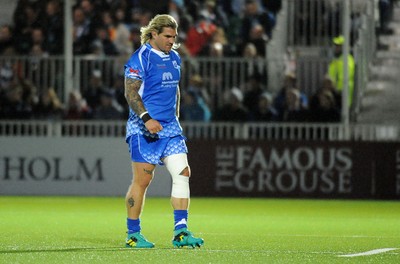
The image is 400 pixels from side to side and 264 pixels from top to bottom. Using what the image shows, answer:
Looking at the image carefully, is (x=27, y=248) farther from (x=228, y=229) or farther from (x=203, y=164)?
(x=203, y=164)

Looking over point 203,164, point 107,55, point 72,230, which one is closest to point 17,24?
point 107,55

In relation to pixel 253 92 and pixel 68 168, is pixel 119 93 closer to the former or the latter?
pixel 68 168

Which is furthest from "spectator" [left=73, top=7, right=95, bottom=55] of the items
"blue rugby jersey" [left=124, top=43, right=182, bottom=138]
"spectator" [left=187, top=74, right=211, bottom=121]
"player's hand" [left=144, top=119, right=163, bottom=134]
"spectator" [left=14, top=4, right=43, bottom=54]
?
"player's hand" [left=144, top=119, right=163, bottom=134]

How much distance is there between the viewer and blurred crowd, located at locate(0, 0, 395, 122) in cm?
2222

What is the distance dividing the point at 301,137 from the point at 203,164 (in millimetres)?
1751

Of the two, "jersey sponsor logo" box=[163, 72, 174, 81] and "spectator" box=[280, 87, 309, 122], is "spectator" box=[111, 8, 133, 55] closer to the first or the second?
"spectator" box=[280, 87, 309, 122]

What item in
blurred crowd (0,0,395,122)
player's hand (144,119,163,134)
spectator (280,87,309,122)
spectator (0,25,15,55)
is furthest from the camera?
spectator (0,25,15,55)

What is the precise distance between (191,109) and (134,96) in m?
10.8

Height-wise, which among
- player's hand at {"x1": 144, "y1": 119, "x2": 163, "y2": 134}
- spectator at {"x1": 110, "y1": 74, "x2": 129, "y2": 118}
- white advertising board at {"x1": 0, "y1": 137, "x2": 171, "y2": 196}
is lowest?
white advertising board at {"x1": 0, "y1": 137, "x2": 171, "y2": 196}

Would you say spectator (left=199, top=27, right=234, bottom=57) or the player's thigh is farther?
spectator (left=199, top=27, right=234, bottom=57)

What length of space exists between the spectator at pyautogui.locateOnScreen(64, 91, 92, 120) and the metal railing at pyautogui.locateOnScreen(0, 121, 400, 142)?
12 centimetres

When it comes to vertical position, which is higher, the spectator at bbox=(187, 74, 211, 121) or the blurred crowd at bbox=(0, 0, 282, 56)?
the blurred crowd at bbox=(0, 0, 282, 56)

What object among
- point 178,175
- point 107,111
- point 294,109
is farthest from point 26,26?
point 178,175

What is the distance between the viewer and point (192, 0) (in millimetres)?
25312
